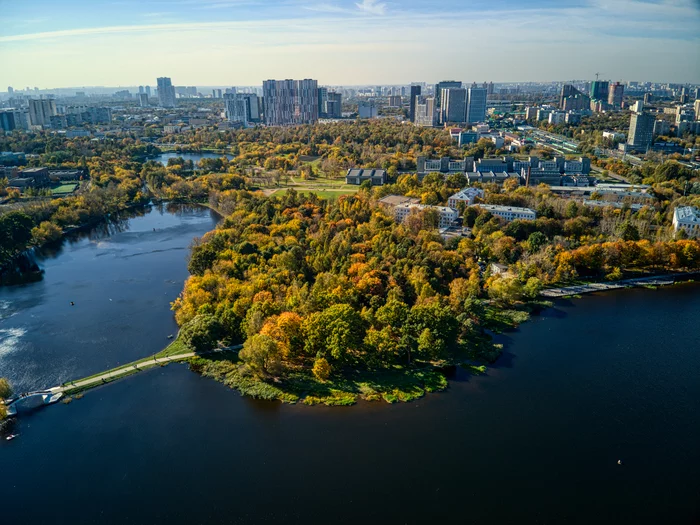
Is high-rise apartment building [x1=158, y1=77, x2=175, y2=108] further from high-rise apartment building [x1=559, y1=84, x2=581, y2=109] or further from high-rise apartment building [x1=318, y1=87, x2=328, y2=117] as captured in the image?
high-rise apartment building [x1=559, y1=84, x2=581, y2=109]

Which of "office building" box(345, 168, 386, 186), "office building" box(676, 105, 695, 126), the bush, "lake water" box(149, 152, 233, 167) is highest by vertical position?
"office building" box(676, 105, 695, 126)

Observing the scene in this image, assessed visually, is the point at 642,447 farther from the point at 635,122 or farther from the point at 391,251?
the point at 635,122

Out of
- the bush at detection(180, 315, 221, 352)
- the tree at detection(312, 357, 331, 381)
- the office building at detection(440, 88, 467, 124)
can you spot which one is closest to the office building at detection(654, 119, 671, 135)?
the office building at detection(440, 88, 467, 124)

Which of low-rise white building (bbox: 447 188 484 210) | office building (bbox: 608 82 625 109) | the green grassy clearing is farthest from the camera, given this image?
office building (bbox: 608 82 625 109)

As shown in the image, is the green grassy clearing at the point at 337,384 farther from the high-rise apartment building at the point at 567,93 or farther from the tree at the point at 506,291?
the high-rise apartment building at the point at 567,93

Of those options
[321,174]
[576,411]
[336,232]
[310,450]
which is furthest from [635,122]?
[310,450]

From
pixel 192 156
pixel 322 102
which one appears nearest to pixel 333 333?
pixel 192 156

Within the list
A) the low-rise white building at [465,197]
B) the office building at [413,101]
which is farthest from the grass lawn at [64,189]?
the office building at [413,101]
